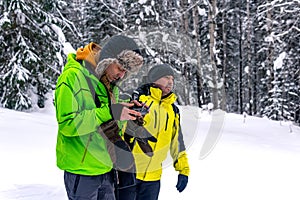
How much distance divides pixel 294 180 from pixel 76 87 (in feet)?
15.4

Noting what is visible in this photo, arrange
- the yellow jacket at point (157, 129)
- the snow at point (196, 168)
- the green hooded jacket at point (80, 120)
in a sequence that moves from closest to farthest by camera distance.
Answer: the green hooded jacket at point (80, 120) < the yellow jacket at point (157, 129) < the snow at point (196, 168)

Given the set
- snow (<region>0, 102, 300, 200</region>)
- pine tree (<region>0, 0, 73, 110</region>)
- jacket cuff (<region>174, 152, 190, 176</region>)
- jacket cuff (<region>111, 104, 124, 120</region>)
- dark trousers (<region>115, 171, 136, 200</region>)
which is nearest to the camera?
jacket cuff (<region>111, 104, 124, 120</region>)

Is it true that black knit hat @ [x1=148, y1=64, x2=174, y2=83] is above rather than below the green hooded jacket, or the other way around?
above

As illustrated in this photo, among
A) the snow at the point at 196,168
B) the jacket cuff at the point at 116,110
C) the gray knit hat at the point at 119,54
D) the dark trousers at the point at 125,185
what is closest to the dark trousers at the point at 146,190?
the dark trousers at the point at 125,185

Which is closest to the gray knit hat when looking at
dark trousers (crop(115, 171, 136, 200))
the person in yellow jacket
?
dark trousers (crop(115, 171, 136, 200))

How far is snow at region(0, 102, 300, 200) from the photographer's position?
473 centimetres

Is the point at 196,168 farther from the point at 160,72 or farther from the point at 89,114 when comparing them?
the point at 89,114

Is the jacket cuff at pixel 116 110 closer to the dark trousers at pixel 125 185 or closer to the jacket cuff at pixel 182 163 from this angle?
the dark trousers at pixel 125 185

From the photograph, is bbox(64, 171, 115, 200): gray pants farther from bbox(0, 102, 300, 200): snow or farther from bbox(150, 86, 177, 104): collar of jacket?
bbox(0, 102, 300, 200): snow

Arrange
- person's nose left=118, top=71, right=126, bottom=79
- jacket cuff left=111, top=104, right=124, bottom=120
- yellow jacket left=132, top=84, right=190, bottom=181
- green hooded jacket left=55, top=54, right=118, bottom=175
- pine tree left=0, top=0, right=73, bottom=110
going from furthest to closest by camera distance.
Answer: pine tree left=0, top=0, right=73, bottom=110, yellow jacket left=132, top=84, right=190, bottom=181, person's nose left=118, top=71, right=126, bottom=79, jacket cuff left=111, top=104, right=124, bottom=120, green hooded jacket left=55, top=54, right=118, bottom=175

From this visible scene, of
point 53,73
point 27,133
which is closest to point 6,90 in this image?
point 53,73

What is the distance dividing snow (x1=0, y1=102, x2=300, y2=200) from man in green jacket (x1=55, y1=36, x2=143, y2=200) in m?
1.57

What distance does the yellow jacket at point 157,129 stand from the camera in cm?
325

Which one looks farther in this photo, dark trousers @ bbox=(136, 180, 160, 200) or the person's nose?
dark trousers @ bbox=(136, 180, 160, 200)
